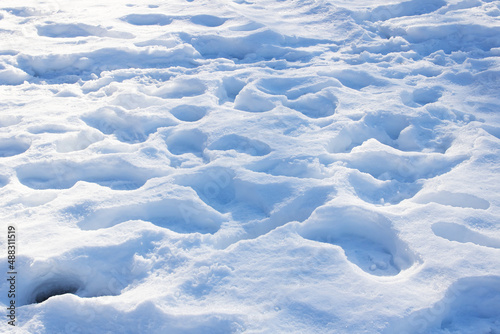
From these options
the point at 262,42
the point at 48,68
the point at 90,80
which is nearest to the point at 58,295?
the point at 90,80

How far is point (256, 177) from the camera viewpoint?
9.11 ft

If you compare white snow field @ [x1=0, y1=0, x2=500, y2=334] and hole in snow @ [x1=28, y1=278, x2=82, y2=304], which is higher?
white snow field @ [x1=0, y1=0, x2=500, y2=334]

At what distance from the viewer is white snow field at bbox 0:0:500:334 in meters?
1.96

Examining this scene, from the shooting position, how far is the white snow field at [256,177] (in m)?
1.96

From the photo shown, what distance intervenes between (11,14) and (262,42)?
333cm

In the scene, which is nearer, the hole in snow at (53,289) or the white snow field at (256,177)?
the white snow field at (256,177)

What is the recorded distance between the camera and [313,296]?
1.97 meters

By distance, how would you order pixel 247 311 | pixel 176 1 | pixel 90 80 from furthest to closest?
pixel 176 1 → pixel 90 80 → pixel 247 311

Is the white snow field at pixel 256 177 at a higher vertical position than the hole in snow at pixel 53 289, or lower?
higher

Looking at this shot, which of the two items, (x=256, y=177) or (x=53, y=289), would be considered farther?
(x=256, y=177)

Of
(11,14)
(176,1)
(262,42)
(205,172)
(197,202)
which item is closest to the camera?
(197,202)

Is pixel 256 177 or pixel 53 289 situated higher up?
pixel 256 177

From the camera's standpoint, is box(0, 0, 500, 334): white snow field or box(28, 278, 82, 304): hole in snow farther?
box(28, 278, 82, 304): hole in snow

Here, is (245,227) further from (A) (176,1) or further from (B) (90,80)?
(A) (176,1)
